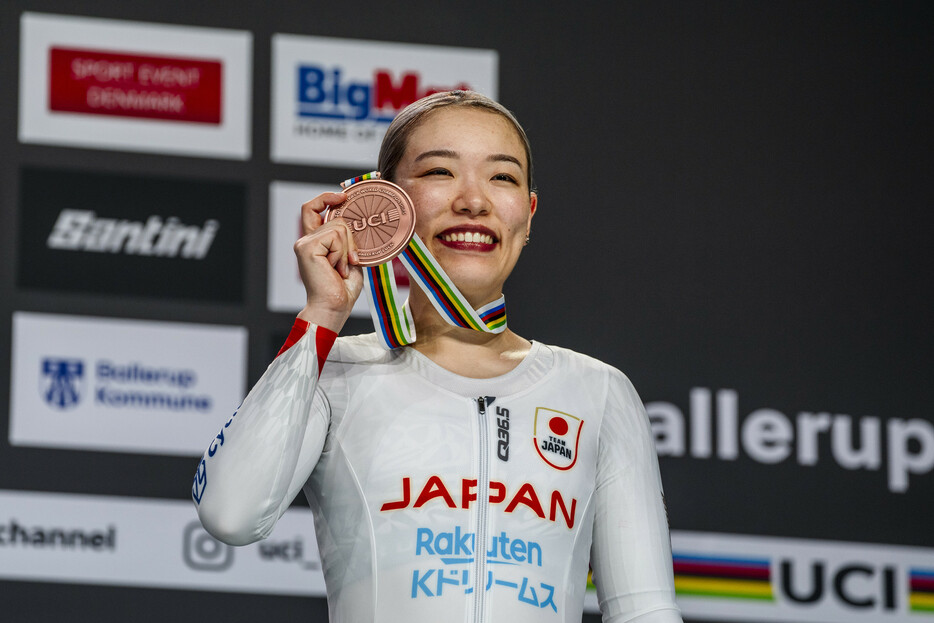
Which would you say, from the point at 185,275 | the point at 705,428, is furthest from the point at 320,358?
the point at 705,428

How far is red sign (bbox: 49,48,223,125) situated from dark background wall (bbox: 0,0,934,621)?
13 cm

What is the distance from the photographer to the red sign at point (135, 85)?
165 inches

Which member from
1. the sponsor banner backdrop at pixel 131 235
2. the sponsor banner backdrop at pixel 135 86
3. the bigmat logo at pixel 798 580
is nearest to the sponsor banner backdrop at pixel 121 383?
the sponsor banner backdrop at pixel 131 235

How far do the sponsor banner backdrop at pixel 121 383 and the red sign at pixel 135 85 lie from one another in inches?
27.1

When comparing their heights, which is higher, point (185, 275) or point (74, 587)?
point (185, 275)

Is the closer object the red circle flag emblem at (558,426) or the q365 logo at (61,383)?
the red circle flag emblem at (558,426)

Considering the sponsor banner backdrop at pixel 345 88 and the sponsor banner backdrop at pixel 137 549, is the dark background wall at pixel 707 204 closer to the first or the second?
the sponsor banner backdrop at pixel 345 88

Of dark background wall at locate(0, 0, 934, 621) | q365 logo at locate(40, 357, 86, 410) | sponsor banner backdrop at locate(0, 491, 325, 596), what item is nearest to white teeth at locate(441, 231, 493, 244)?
sponsor banner backdrop at locate(0, 491, 325, 596)

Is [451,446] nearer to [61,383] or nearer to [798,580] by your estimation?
[61,383]

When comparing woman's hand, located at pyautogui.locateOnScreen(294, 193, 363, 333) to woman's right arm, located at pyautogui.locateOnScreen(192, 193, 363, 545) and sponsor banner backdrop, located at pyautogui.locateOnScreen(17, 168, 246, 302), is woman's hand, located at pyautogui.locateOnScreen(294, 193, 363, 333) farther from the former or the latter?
sponsor banner backdrop, located at pyautogui.locateOnScreen(17, 168, 246, 302)

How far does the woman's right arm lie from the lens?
190 cm

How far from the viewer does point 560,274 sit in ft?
14.2

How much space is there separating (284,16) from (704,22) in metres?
1.45

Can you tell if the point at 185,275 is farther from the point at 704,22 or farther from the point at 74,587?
the point at 704,22
